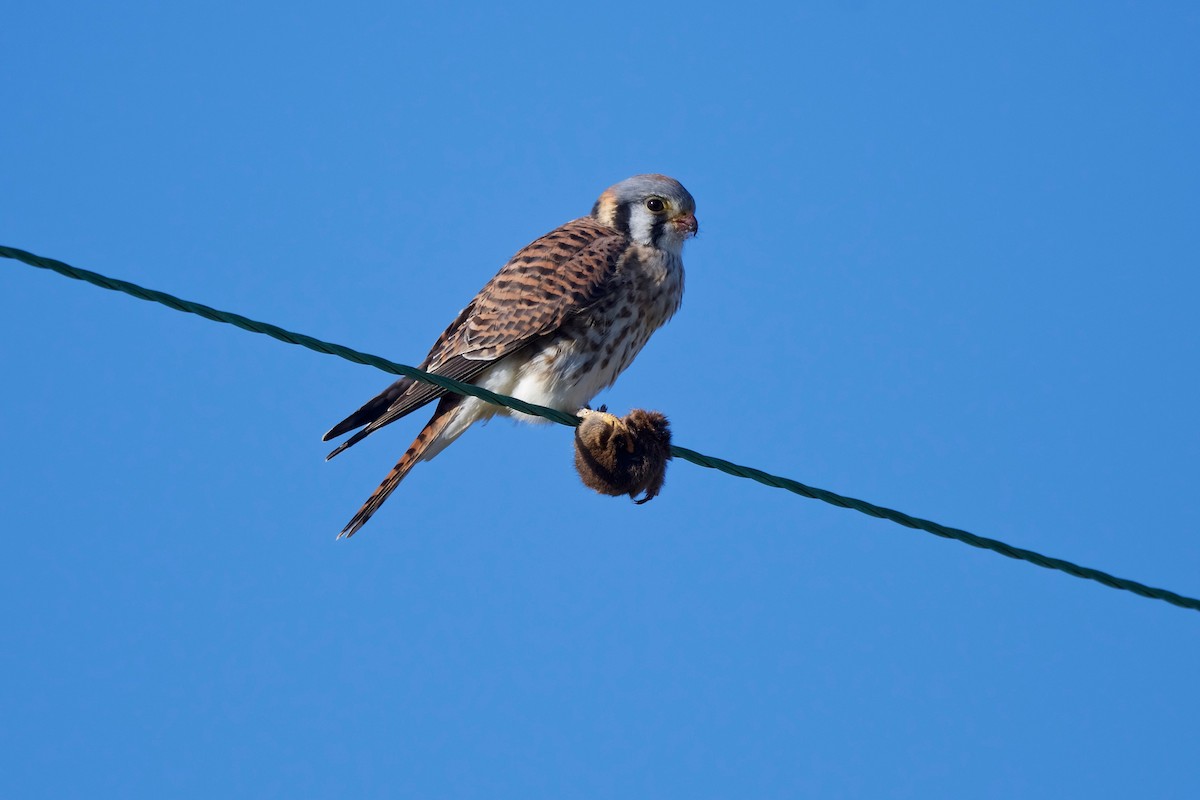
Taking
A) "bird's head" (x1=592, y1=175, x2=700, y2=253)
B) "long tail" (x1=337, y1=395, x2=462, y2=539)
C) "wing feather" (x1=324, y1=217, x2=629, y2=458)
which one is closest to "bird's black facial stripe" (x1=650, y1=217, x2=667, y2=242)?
"bird's head" (x1=592, y1=175, x2=700, y2=253)

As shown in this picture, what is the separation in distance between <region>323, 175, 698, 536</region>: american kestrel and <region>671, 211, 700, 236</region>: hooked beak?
9 cm

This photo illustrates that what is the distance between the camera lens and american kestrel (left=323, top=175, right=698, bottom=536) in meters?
4.92

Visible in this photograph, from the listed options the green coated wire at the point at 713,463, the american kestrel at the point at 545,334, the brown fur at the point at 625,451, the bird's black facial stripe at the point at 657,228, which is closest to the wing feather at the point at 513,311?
the american kestrel at the point at 545,334

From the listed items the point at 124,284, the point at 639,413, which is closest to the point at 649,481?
the point at 639,413

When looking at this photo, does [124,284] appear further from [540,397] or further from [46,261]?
[540,397]

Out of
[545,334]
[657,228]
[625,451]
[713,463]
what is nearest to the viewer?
[713,463]

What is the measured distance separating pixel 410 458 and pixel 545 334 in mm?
648

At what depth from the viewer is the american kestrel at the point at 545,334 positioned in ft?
16.1

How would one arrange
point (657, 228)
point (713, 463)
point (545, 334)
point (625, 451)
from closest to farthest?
point (713, 463) → point (625, 451) → point (545, 334) → point (657, 228)

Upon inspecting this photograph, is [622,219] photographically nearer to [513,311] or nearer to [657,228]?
[657,228]

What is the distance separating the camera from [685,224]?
538cm

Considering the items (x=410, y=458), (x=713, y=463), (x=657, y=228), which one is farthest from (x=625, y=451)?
(x=657, y=228)

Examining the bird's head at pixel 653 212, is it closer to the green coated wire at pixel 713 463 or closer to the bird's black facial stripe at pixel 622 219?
the bird's black facial stripe at pixel 622 219

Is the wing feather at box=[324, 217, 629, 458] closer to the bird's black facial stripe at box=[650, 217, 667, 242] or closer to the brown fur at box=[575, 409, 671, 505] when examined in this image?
the bird's black facial stripe at box=[650, 217, 667, 242]
